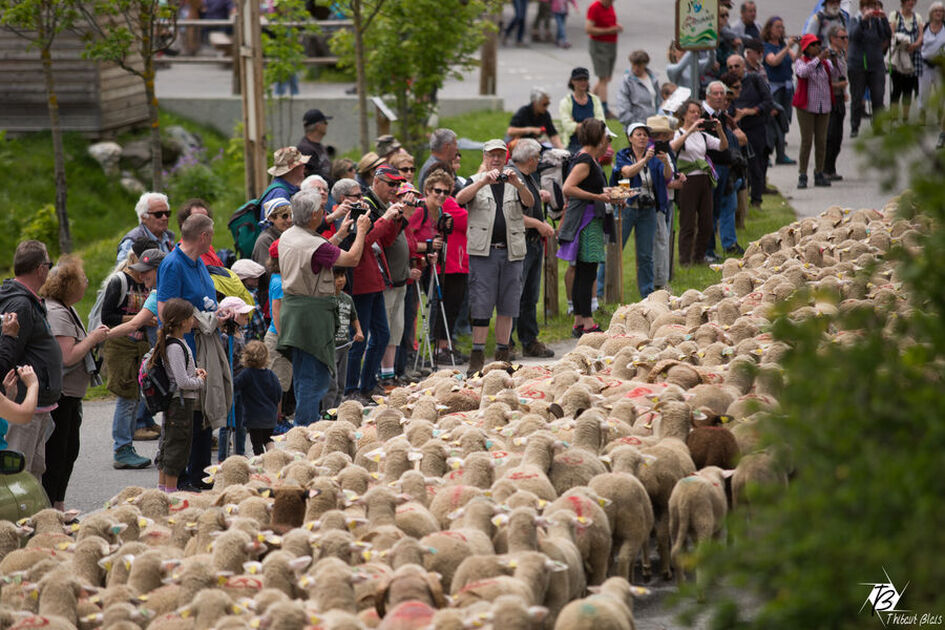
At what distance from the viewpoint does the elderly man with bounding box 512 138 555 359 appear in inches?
463

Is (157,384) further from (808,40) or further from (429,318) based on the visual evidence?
(808,40)

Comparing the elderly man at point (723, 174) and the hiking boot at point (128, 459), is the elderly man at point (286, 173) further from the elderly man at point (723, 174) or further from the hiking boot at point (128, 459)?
the elderly man at point (723, 174)

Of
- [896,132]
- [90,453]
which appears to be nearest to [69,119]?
[90,453]

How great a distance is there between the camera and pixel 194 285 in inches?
339

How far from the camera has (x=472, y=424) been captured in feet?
26.1

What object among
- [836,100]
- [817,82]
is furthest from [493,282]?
[836,100]

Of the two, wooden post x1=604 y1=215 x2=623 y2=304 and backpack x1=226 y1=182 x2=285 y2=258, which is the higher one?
backpack x1=226 y1=182 x2=285 y2=258

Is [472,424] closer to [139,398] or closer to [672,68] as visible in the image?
[139,398]

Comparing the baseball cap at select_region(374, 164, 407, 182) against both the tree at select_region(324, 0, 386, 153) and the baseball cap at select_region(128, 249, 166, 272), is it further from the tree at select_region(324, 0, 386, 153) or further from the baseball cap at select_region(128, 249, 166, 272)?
the tree at select_region(324, 0, 386, 153)

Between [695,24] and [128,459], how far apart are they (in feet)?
28.5

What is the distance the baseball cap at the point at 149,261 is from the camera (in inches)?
369

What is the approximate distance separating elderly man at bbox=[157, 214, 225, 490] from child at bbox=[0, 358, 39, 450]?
1.20m

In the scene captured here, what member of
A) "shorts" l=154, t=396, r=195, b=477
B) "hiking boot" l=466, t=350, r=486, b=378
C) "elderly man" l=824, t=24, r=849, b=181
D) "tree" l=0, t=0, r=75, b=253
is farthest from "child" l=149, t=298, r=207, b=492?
"elderly man" l=824, t=24, r=849, b=181

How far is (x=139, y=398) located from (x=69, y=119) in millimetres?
13682
